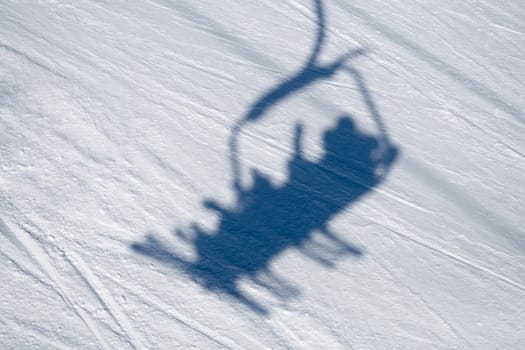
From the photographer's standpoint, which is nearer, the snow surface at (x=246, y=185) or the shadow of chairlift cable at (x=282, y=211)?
the snow surface at (x=246, y=185)

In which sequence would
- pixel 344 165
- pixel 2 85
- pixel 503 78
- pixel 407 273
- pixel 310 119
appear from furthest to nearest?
1. pixel 503 78
2. pixel 310 119
3. pixel 344 165
4. pixel 2 85
5. pixel 407 273

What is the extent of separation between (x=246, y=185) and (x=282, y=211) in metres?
0.34

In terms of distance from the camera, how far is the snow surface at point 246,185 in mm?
2980

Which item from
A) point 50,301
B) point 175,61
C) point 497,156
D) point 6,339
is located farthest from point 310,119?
point 6,339

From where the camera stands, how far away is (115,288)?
2.95 metres

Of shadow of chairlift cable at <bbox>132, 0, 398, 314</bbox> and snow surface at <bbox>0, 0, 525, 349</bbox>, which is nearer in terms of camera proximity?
snow surface at <bbox>0, 0, 525, 349</bbox>

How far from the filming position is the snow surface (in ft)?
9.78

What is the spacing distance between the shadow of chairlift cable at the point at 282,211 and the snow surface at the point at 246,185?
0.01 meters

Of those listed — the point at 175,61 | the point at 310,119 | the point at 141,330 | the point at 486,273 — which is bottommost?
the point at 486,273

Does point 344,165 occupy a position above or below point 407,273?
above

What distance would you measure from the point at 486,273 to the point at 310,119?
1871mm

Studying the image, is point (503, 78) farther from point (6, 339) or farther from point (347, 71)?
point (6, 339)

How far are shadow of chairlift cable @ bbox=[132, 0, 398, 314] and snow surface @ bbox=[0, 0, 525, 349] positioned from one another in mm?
14

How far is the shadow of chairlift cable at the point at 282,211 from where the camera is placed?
3178 millimetres
